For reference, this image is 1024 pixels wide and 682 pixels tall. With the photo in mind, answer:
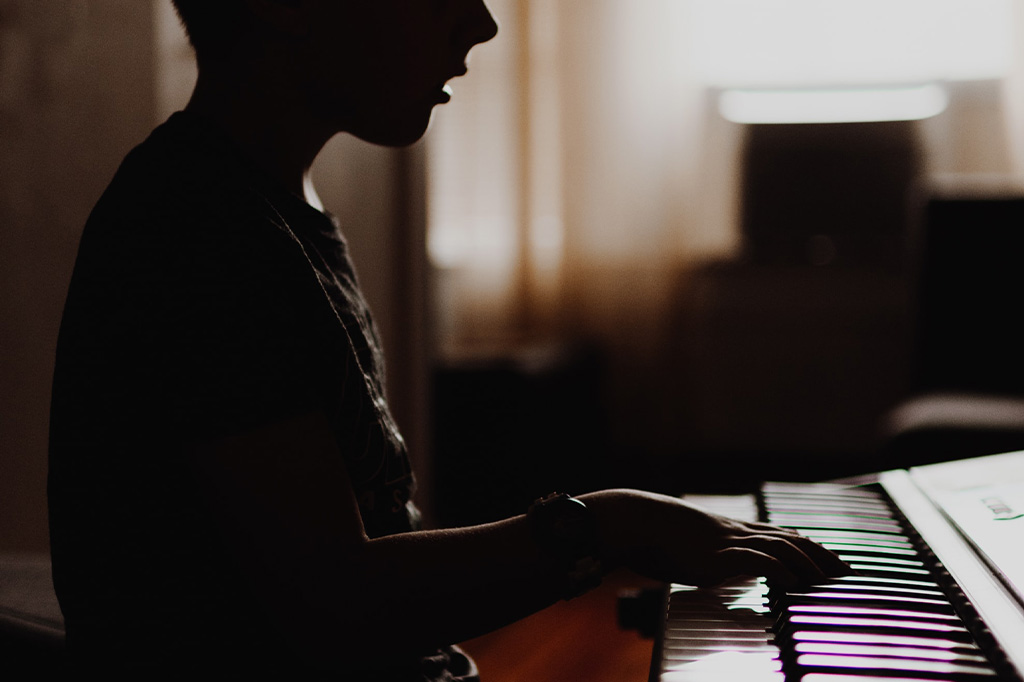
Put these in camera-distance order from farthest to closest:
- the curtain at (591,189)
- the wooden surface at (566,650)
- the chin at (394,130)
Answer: the curtain at (591,189), the wooden surface at (566,650), the chin at (394,130)

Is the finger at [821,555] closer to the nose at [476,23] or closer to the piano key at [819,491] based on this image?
the piano key at [819,491]

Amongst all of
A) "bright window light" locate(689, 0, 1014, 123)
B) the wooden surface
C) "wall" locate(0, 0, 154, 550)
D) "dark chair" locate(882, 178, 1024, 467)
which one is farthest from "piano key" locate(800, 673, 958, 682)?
"bright window light" locate(689, 0, 1014, 123)

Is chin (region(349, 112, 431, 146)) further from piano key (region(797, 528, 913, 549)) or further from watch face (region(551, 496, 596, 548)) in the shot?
piano key (region(797, 528, 913, 549))

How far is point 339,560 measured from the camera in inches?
25.0

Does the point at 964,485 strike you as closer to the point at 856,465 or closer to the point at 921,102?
the point at 856,465

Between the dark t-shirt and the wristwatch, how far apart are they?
132mm

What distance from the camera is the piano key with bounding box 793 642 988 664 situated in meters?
0.59

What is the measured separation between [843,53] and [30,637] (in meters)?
4.13

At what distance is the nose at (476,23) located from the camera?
896mm

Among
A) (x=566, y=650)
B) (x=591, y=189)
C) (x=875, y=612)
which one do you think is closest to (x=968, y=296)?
(x=566, y=650)

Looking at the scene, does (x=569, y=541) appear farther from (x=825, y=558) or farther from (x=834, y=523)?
(x=834, y=523)

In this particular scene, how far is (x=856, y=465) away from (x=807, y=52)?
183 centimetres

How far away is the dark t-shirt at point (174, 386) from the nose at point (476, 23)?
260 mm

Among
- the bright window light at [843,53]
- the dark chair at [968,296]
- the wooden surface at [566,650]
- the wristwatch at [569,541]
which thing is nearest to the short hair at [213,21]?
the wristwatch at [569,541]
